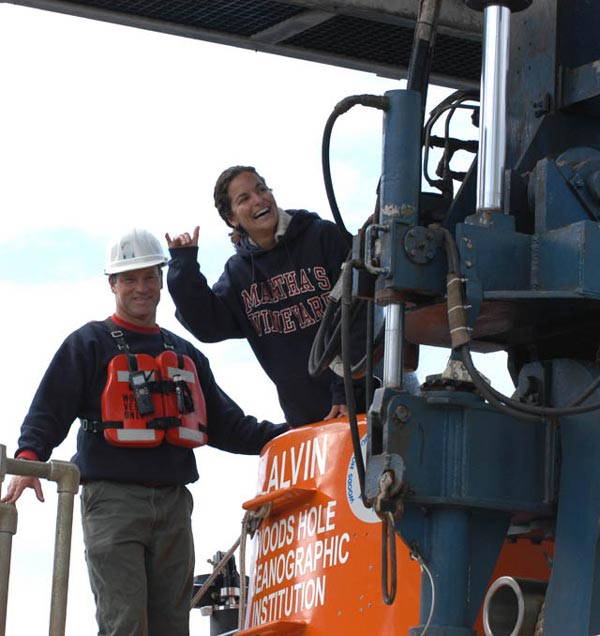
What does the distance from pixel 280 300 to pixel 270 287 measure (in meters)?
0.08

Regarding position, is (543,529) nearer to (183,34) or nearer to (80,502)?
(80,502)

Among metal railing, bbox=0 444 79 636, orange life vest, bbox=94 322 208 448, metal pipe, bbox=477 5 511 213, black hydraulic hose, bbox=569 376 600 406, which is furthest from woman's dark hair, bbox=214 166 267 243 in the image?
black hydraulic hose, bbox=569 376 600 406

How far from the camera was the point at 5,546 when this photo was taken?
5.29 metres

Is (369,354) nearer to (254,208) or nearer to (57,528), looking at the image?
(57,528)

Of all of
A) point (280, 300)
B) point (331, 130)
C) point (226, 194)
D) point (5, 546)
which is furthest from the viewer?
point (226, 194)

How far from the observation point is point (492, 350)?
4879mm

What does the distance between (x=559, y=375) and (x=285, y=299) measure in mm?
2159

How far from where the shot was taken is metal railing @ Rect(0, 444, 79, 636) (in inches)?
205

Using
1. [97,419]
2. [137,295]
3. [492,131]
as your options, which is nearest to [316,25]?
[137,295]

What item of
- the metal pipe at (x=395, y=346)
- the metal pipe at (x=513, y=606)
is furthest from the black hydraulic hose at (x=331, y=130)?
the metal pipe at (x=513, y=606)

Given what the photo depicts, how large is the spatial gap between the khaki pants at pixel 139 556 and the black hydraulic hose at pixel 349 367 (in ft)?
7.86

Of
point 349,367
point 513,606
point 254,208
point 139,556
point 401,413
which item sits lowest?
point 139,556

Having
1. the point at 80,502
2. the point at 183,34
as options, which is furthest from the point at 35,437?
the point at 183,34

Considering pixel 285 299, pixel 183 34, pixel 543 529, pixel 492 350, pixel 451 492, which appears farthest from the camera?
pixel 183 34
